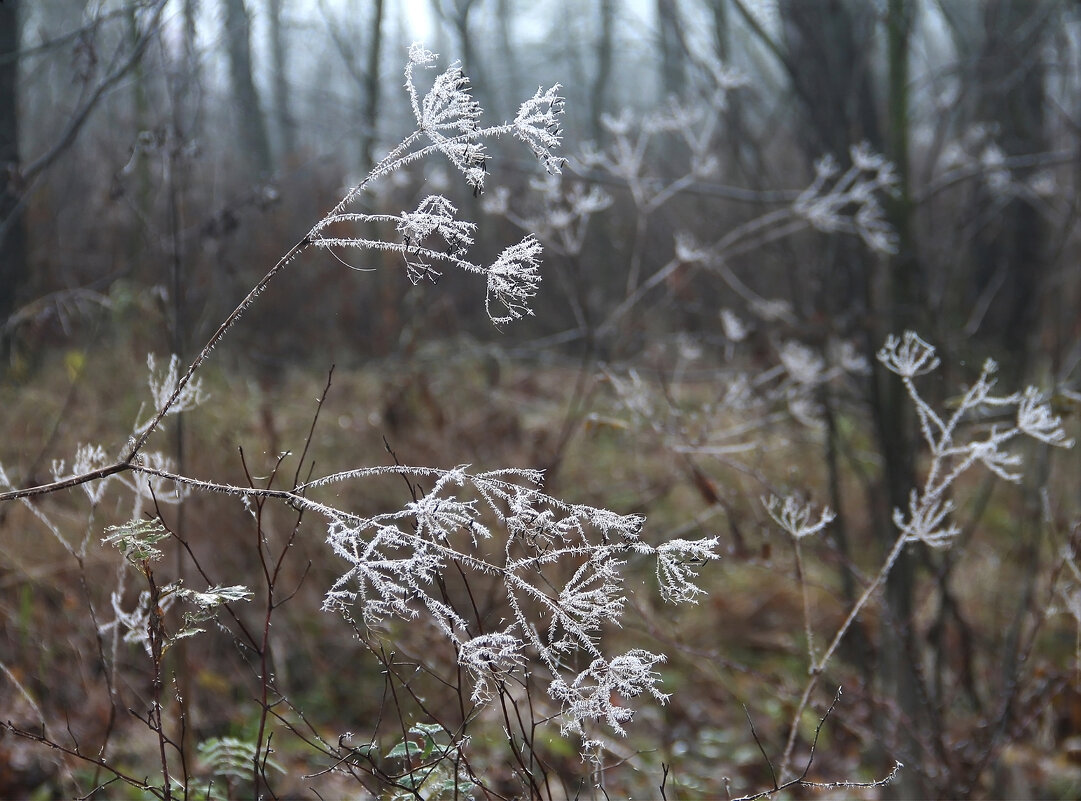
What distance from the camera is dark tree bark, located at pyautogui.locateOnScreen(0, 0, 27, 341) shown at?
3.19 meters

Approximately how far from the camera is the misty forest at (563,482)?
4.34 ft

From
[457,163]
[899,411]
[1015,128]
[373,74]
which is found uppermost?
[373,74]

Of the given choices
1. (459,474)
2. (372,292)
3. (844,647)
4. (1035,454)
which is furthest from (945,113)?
(372,292)

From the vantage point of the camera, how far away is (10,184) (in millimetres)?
2832

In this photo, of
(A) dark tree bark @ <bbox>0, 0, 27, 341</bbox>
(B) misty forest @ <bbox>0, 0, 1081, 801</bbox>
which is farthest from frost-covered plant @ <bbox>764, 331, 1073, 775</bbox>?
(A) dark tree bark @ <bbox>0, 0, 27, 341</bbox>

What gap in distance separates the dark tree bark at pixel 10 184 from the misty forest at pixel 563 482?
0.04 meters

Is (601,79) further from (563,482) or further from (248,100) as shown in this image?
(563,482)

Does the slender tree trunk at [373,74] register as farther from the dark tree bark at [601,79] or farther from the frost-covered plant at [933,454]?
Answer: the frost-covered plant at [933,454]

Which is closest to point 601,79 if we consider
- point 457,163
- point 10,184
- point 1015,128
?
point 1015,128

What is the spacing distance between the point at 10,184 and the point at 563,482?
3.78 m

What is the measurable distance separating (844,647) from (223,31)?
4.37 m

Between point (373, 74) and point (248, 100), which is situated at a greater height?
point (373, 74)

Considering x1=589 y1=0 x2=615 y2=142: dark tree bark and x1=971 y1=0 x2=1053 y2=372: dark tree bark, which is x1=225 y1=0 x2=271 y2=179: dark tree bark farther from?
x1=971 y1=0 x2=1053 y2=372: dark tree bark

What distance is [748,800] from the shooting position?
140cm
